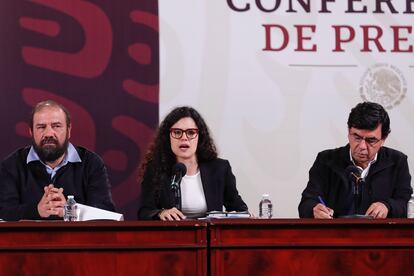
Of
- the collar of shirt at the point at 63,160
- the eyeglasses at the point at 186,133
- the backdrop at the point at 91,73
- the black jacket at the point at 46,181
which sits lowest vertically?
the black jacket at the point at 46,181

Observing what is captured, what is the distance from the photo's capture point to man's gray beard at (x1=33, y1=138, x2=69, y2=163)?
173 inches

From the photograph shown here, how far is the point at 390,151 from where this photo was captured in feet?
14.9

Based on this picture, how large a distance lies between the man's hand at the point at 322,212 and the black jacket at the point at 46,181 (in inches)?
39.4

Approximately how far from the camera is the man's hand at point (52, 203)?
406cm

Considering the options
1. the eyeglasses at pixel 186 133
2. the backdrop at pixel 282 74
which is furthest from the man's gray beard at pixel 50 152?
the backdrop at pixel 282 74

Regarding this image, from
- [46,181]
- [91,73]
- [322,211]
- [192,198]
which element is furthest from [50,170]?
[322,211]

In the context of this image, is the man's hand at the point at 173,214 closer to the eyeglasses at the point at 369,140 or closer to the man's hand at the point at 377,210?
the man's hand at the point at 377,210

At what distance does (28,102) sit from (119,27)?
25.5 inches

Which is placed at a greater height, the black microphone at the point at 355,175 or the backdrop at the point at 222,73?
the backdrop at the point at 222,73

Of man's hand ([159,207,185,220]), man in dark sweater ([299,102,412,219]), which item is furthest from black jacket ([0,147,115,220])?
man in dark sweater ([299,102,412,219])

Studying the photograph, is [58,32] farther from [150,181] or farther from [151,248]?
[151,248]

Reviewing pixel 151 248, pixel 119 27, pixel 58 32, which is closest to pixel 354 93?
A: pixel 119 27

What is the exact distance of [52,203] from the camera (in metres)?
4.07

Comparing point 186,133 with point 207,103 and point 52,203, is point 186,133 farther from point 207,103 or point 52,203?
point 52,203
